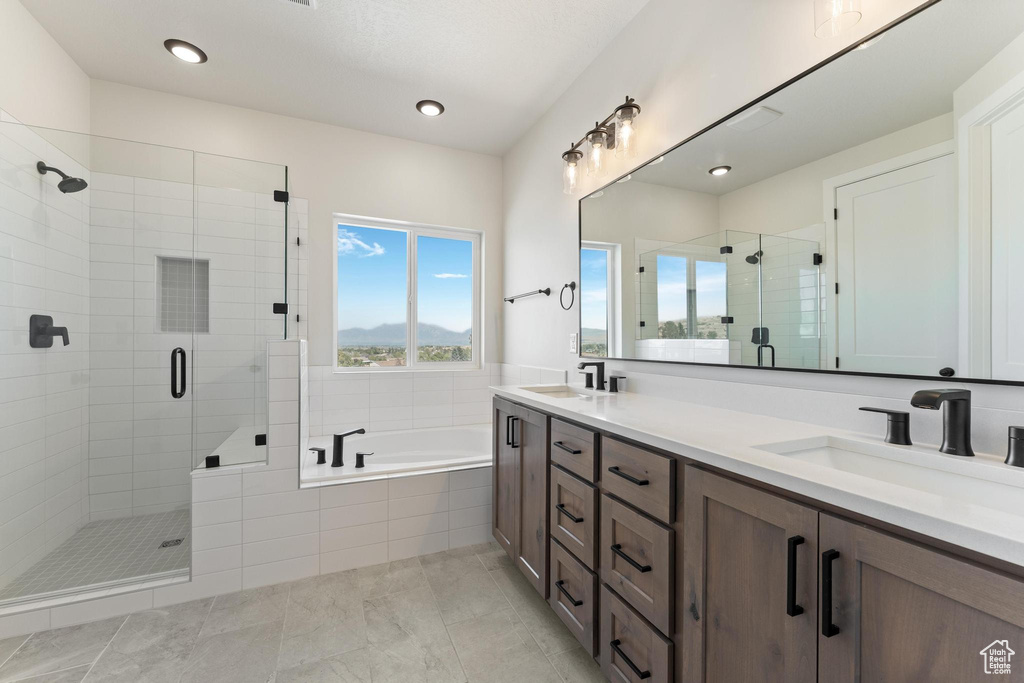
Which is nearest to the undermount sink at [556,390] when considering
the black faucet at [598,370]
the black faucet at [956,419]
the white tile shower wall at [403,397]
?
the black faucet at [598,370]

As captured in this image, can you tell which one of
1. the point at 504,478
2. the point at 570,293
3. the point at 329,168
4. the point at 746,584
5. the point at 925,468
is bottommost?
the point at 504,478

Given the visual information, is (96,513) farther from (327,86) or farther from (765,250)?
(765,250)

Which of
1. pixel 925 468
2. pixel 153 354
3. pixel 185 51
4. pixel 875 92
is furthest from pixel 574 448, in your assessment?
pixel 185 51

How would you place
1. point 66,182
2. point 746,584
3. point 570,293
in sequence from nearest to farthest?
1. point 746,584
2. point 66,182
3. point 570,293

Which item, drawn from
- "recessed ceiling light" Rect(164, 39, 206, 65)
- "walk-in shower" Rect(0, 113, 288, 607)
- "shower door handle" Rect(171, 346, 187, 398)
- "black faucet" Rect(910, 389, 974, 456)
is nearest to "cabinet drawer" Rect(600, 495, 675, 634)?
"black faucet" Rect(910, 389, 974, 456)

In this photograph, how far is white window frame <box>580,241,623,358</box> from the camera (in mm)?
2180

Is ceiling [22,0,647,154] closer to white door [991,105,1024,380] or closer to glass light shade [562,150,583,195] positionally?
glass light shade [562,150,583,195]

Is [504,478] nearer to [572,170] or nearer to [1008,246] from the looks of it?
[572,170]

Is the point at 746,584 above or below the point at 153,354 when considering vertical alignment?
below

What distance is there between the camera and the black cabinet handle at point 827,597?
0.74 m

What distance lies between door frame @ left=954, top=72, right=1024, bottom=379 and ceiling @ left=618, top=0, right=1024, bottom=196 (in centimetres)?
8

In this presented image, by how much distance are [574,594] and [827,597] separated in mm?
964

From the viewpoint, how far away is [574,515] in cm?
153

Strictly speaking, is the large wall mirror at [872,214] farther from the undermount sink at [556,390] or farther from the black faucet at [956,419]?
the undermount sink at [556,390]
